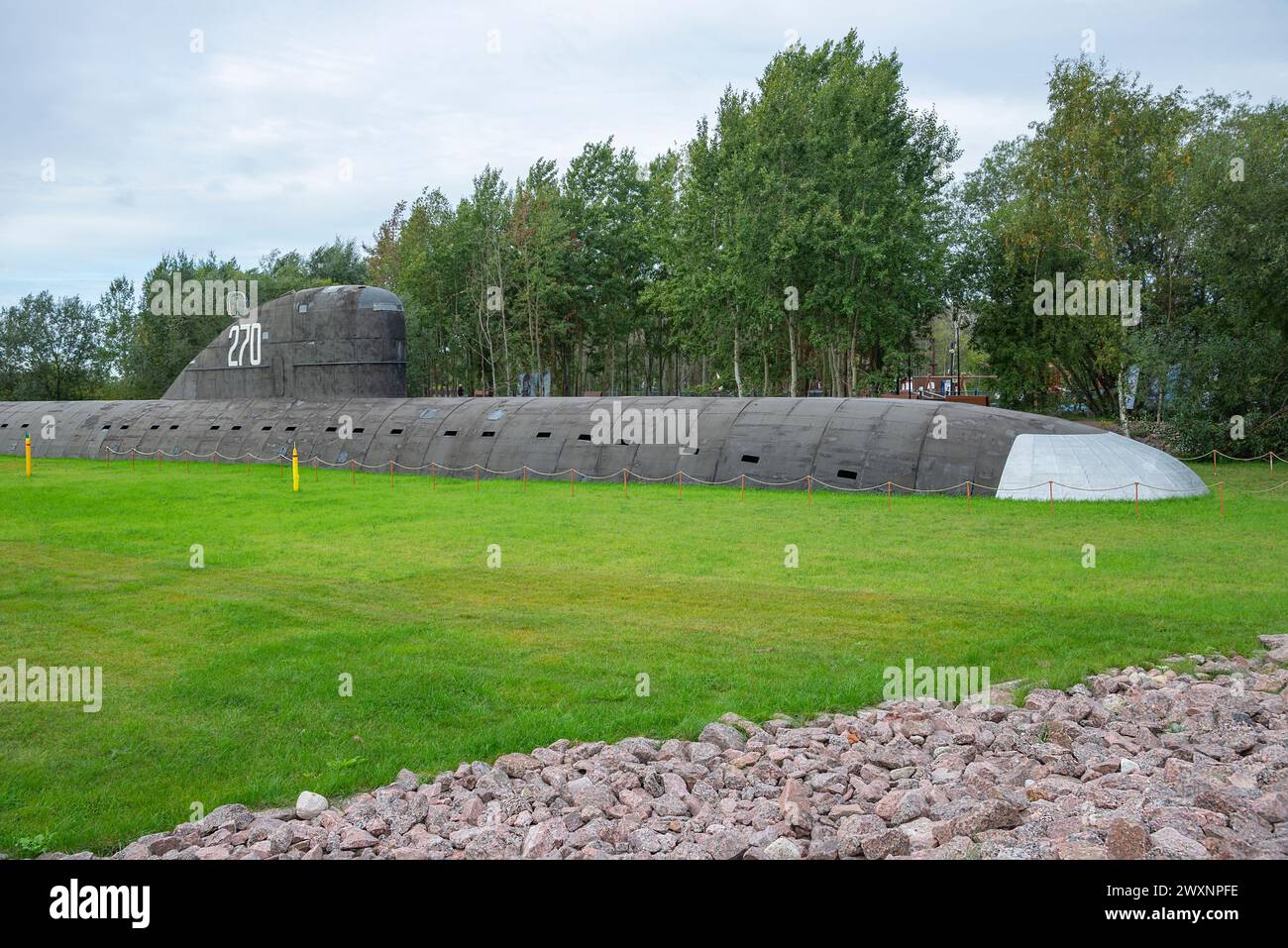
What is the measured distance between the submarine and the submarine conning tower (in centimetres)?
5

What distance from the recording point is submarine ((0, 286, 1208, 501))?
65.8 feet

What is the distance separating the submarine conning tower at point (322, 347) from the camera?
2769 cm

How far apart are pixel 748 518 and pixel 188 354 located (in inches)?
2087

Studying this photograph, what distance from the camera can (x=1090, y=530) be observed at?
1576cm

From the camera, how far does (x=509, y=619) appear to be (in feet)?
35.2

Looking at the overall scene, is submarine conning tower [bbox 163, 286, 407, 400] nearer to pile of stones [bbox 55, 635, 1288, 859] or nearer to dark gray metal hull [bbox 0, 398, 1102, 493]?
dark gray metal hull [bbox 0, 398, 1102, 493]

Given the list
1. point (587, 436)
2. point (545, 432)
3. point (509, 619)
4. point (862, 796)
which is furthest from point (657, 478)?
point (862, 796)

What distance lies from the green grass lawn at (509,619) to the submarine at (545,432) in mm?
1398

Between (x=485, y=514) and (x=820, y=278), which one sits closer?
(x=485, y=514)

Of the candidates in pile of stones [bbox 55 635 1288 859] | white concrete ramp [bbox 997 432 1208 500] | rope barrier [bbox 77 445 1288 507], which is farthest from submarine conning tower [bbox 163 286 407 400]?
pile of stones [bbox 55 635 1288 859]

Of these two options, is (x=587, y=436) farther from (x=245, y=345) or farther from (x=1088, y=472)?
(x=245, y=345)
